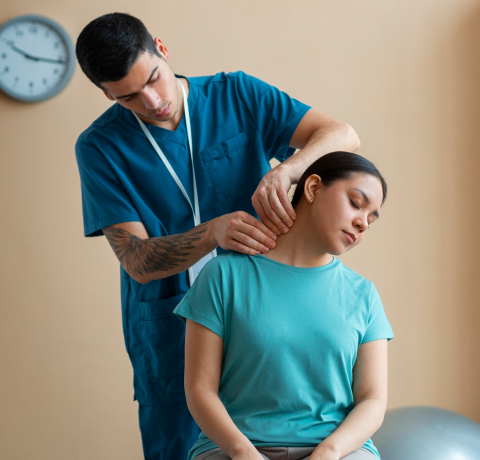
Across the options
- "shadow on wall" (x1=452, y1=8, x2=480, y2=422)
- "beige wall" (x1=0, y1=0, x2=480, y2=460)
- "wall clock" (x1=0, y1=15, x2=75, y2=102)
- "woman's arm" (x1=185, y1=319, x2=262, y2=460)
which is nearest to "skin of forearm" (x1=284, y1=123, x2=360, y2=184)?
"woman's arm" (x1=185, y1=319, x2=262, y2=460)

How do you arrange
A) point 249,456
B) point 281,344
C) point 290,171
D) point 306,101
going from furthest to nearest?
1. point 306,101
2. point 290,171
3. point 281,344
4. point 249,456

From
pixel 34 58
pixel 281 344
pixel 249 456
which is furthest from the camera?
pixel 34 58

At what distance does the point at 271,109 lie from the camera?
1.44 m

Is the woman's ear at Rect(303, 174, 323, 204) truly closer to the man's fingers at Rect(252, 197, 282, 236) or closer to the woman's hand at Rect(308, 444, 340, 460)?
the man's fingers at Rect(252, 197, 282, 236)

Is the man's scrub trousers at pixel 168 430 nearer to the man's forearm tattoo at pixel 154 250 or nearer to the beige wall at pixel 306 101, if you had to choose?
the man's forearm tattoo at pixel 154 250

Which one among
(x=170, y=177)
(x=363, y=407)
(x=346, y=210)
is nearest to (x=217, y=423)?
(x=363, y=407)

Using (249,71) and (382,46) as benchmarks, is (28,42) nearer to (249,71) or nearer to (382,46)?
(249,71)

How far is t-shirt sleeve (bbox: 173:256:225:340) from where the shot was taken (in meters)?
1.08

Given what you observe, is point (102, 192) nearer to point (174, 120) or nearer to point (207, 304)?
point (174, 120)

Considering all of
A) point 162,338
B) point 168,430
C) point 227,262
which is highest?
point 227,262

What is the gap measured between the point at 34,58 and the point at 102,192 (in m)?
1.10

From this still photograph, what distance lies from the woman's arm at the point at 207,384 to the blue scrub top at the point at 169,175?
343 mm

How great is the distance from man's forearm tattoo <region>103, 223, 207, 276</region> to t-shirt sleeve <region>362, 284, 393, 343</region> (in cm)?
43

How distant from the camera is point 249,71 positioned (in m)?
2.24
